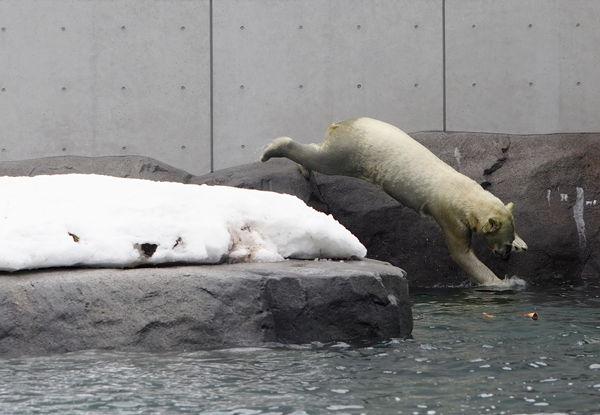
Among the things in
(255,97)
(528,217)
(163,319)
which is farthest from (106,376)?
(255,97)

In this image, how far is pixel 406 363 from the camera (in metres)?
3.87

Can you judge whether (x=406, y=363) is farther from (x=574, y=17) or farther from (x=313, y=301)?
(x=574, y=17)

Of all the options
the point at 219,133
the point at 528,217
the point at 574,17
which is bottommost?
the point at 528,217

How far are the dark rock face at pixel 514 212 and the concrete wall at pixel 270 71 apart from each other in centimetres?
130

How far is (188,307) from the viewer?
410cm

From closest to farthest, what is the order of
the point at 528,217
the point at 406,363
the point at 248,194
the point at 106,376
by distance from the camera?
the point at 106,376 → the point at 406,363 → the point at 248,194 → the point at 528,217

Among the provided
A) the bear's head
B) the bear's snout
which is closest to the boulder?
the bear's snout

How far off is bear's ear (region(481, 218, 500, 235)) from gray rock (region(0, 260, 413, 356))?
3128 mm

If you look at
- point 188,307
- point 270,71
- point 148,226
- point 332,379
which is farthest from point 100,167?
point 332,379

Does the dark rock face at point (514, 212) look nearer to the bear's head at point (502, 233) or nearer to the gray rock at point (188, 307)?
the bear's head at point (502, 233)

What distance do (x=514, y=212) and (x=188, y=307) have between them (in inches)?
215

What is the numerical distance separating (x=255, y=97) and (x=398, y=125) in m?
1.85

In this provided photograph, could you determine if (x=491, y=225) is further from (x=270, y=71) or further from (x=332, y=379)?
(x=332, y=379)

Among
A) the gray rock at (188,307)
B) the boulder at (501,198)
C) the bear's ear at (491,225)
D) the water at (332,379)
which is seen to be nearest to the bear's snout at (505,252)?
the bear's ear at (491,225)
